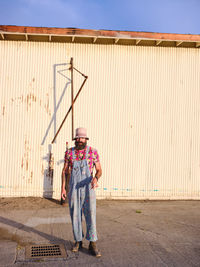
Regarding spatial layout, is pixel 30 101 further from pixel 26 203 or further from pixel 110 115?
pixel 26 203

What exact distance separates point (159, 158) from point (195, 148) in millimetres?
1328

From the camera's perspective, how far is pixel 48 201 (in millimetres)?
8602

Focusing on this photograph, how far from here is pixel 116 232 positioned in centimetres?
579

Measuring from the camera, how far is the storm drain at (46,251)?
14.7 ft

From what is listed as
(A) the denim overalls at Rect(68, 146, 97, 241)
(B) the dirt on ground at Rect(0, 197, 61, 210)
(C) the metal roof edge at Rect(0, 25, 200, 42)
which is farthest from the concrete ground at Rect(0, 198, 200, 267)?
(C) the metal roof edge at Rect(0, 25, 200, 42)

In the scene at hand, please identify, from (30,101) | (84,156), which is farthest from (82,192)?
(30,101)

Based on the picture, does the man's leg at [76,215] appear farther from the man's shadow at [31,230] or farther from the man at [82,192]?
the man's shadow at [31,230]

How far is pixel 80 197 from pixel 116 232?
1.63 metres

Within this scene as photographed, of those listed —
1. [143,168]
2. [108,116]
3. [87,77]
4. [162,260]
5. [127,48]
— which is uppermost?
[127,48]

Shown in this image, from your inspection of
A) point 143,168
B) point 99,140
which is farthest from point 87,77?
point 143,168

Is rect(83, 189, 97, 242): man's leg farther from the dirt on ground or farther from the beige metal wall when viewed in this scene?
the beige metal wall

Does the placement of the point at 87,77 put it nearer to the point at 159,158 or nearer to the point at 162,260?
the point at 159,158

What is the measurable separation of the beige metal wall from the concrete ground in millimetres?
676

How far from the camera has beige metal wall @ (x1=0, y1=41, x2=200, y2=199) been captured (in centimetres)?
896
